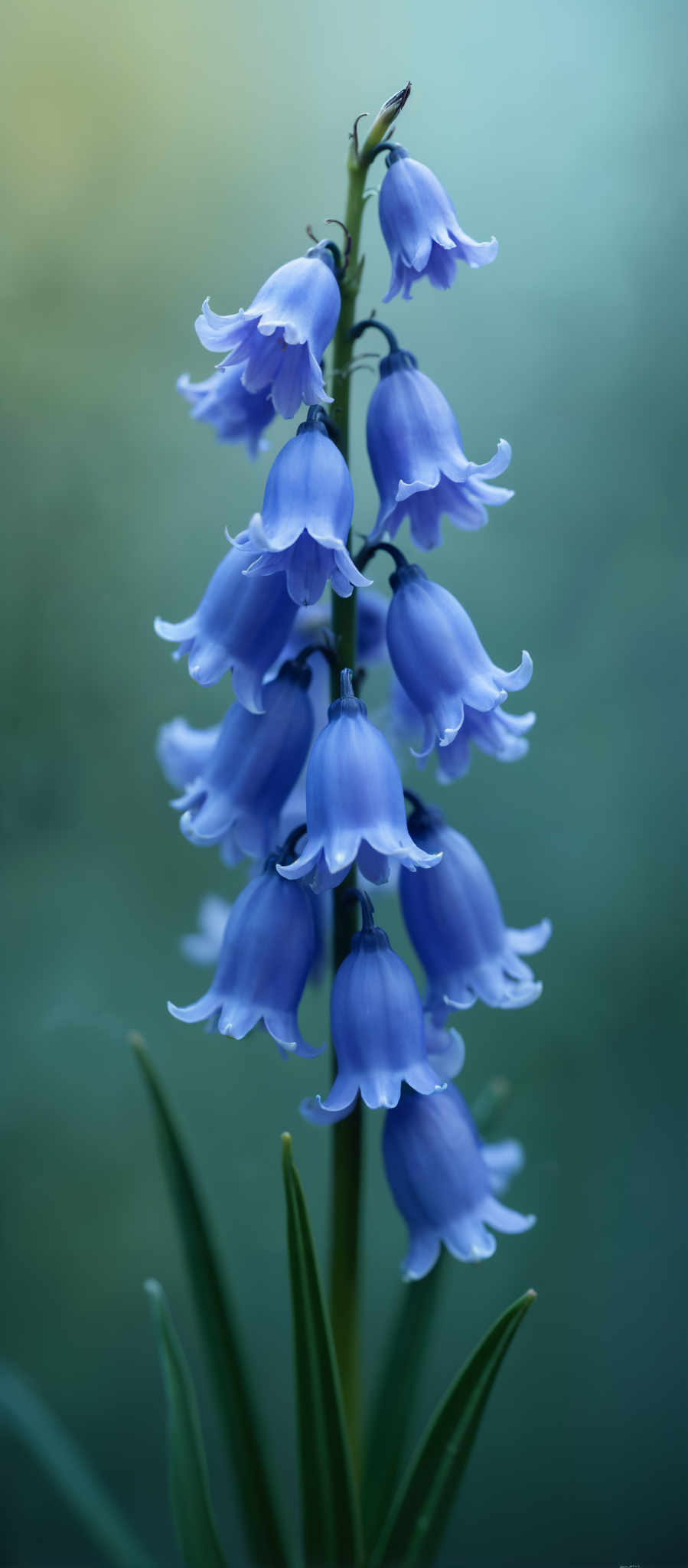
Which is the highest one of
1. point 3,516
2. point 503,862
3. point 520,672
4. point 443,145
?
point 443,145

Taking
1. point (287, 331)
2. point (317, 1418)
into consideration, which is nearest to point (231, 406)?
point (287, 331)

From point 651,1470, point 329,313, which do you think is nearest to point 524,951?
point 329,313

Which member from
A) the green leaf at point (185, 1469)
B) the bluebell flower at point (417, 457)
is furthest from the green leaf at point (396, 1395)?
the bluebell flower at point (417, 457)

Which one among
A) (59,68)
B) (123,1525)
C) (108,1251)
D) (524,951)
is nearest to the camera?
(524,951)

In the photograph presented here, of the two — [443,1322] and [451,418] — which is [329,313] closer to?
[451,418]

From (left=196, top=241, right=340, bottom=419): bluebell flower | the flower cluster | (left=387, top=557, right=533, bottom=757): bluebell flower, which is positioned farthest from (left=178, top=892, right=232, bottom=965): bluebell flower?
(left=196, top=241, right=340, bottom=419): bluebell flower

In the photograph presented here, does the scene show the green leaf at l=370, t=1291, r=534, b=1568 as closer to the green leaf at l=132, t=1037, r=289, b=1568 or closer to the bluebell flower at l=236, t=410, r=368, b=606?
the green leaf at l=132, t=1037, r=289, b=1568

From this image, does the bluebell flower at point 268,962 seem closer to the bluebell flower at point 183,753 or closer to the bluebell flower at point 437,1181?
the bluebell flower at point 437,1181
